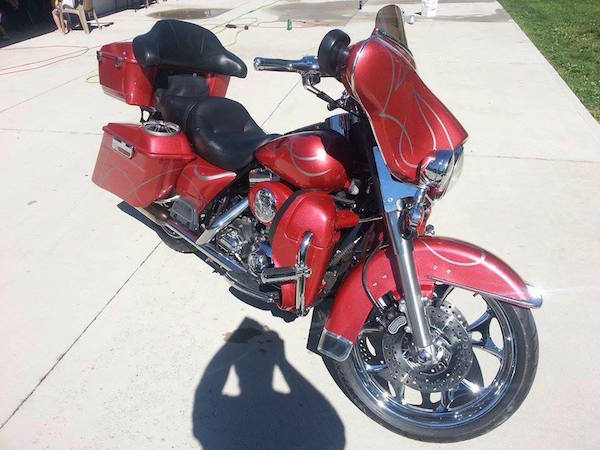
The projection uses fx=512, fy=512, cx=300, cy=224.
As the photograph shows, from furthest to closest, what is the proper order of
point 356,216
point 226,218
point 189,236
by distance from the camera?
point 189,236 < point 226,218 < point 356,216

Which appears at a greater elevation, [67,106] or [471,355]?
[471,355]

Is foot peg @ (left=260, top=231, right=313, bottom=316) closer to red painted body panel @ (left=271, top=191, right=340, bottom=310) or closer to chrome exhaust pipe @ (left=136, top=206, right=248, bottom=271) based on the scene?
red painted body panel @ (left=271, top=191, right=340, bottom=310)

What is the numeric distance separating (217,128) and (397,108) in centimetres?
128

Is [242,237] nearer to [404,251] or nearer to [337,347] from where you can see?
[337,347]

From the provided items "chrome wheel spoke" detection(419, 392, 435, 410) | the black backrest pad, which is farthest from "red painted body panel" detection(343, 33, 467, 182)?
the black backrest pad

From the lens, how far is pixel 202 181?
2.74 meters

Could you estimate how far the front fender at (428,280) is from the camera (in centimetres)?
186

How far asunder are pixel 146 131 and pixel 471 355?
1.97 m

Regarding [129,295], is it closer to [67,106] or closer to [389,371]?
[389,371]

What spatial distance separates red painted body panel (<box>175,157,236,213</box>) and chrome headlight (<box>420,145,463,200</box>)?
1201mm

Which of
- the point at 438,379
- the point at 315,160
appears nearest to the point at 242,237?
the point at 315,160

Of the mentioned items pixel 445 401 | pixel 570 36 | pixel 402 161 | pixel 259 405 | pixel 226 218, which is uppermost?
pixel 402 161

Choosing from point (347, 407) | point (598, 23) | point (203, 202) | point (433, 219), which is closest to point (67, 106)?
point (203, 202)

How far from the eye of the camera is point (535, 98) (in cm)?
572
